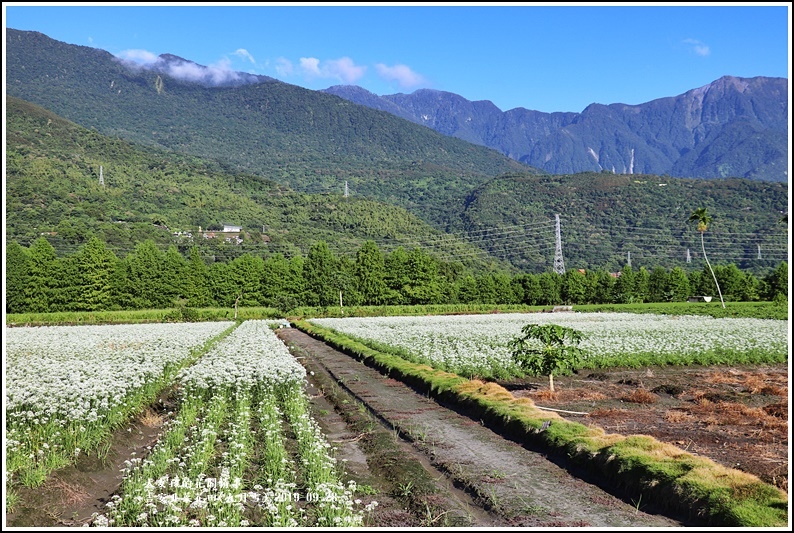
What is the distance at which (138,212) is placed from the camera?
151875mm

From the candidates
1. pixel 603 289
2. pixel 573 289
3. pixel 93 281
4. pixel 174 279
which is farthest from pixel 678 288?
pixel 93 281

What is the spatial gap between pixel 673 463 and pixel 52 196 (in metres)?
151

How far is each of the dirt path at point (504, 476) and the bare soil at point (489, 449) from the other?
26 millimetres

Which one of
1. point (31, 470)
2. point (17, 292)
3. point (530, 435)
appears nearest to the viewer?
point (31, 470)

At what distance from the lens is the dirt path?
8961 millimetres

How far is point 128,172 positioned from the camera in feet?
604

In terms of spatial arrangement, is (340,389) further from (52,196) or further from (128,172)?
(128,172)

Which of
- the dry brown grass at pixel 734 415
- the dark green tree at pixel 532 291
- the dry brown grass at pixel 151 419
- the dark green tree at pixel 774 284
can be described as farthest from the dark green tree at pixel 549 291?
the dry brown grass at pixel 151 419

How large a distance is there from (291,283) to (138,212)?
78835mm

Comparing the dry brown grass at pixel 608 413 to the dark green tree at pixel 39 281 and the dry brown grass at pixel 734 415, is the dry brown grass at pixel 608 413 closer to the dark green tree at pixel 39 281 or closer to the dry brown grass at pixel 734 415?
the dry brown grass at pixel 734 415

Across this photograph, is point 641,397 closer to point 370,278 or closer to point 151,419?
point 151,419

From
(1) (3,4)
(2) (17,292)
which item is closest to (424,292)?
(2) (17,292)

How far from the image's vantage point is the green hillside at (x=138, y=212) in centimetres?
→ 12688

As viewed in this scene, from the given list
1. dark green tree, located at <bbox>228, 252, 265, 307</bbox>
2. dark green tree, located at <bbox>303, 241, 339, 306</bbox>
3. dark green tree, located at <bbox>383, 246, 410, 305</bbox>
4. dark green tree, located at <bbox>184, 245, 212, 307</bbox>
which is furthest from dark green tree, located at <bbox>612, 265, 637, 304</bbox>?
dark green tree, located at <bbox>184, 245, 212, 307</bbox>
